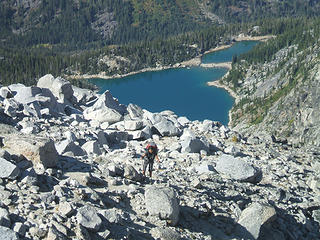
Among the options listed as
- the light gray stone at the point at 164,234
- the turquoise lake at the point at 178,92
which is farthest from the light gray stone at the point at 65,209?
the turquoise lake at the point at 178,92

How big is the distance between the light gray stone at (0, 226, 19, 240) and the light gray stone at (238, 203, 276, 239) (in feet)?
29.4

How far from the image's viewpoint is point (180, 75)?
554 ft

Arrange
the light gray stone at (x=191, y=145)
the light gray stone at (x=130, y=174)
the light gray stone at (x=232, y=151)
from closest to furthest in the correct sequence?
the light gray stone at (x=130, y=174), the light gray stone at (x=191, y=145), the light gray stone at (x=232, y=151)

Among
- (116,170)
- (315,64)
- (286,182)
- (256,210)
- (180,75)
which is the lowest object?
(180,75)

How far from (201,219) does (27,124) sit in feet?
39.3

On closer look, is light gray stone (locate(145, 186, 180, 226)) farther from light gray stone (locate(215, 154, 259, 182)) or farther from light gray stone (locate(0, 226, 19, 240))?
light gray stone (locate(215, 154, 259, 182))

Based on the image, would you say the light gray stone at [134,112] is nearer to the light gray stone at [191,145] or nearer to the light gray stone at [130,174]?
the light gray stone at [191,145]

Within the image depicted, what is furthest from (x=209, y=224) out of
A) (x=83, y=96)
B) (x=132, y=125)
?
(x=83, y=96)

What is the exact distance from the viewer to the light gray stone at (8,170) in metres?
13.6

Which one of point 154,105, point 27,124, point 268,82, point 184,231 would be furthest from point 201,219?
point 268,82

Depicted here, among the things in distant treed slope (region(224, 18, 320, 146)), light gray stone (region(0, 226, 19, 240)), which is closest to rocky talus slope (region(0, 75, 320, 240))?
light gray stone (region(0, 226, 19, 240))

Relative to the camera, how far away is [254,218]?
17062 mm

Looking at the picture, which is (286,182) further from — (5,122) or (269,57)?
(269,57)

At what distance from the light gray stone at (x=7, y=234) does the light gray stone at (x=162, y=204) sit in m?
5.05
